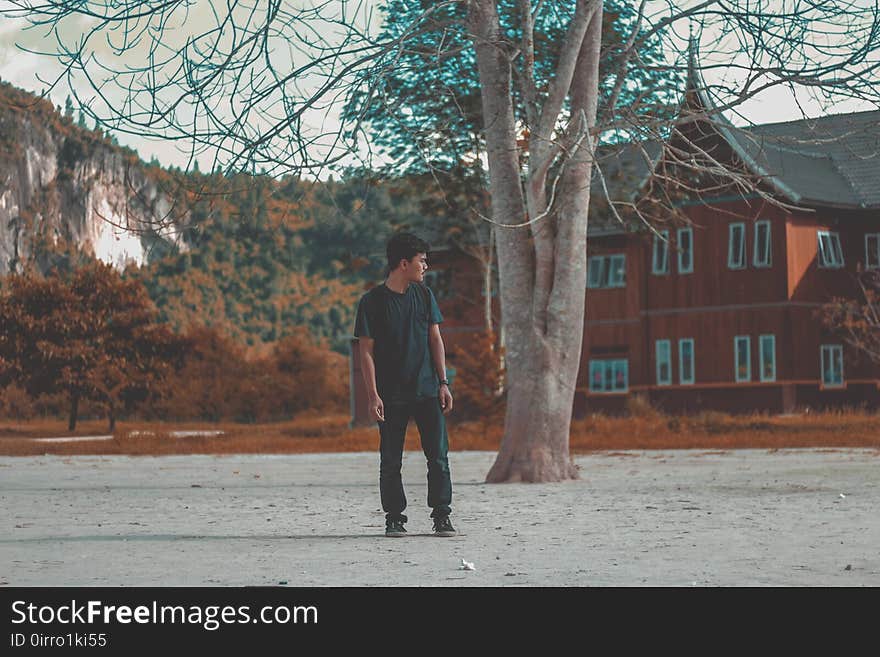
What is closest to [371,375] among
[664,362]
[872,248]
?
[664,362]

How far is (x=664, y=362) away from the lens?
46000 mm

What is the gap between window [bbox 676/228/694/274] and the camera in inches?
1789

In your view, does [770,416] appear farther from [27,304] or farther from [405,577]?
[405,577]

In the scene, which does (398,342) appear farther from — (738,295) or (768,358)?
(738,295)

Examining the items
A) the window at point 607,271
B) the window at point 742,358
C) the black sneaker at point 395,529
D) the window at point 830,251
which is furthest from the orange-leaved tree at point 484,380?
the black sneaker at point 395,529

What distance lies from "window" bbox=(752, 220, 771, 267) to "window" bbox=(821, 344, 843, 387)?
124 inches

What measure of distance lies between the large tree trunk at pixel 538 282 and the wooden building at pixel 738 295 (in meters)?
23.3

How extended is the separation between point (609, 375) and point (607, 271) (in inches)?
134

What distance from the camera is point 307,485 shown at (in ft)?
60.4

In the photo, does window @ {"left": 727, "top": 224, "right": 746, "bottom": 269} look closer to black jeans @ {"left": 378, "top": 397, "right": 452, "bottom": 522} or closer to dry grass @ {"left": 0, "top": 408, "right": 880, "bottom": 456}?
dry grass @ {"left": 0, "top": 408, "right": 880, "bottom": 456}

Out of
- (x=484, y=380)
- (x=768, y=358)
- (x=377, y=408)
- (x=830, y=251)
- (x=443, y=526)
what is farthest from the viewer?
(x=830, y=251)
